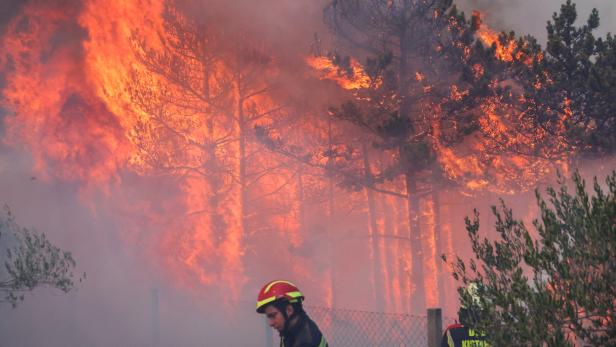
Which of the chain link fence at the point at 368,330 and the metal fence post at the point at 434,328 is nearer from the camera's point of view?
the metal fence post at the point at 434,328

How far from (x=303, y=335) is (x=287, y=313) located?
0.18m

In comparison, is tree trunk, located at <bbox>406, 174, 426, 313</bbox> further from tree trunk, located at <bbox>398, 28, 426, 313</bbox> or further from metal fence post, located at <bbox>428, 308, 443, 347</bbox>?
metal fence post, located at <bbox>428, 308, 443, 347</bbox>

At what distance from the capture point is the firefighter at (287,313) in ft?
16.3

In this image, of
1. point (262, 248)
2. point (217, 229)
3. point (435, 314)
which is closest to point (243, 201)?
point (217, 229)

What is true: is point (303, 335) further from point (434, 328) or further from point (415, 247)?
point (415, 247)

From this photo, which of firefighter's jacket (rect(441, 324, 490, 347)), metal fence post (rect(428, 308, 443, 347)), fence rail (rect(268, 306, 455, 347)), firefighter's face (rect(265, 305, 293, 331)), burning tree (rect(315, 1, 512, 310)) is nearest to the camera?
firefighter's face (rect(265, 305, 293, 331))

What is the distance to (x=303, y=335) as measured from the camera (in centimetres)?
495

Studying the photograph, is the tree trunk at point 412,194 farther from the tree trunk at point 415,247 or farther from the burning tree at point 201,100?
the burning tree at point 201,100

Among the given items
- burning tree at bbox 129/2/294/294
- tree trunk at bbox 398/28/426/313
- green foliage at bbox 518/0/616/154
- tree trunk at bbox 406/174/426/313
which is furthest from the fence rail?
green foliage at bbox 518/0/616/154

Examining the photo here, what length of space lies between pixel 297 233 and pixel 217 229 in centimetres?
579

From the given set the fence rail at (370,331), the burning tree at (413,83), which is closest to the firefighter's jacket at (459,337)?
the fence rail at (370,331)

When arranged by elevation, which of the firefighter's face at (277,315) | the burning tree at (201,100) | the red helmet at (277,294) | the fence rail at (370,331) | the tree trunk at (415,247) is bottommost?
the fence rail at (370,331)

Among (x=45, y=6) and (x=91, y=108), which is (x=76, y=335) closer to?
(x=91, y=108)

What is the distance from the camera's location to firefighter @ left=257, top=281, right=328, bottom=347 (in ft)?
16.3
